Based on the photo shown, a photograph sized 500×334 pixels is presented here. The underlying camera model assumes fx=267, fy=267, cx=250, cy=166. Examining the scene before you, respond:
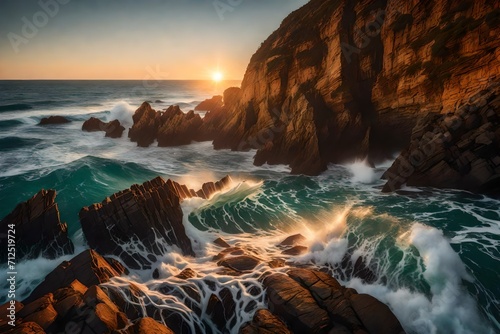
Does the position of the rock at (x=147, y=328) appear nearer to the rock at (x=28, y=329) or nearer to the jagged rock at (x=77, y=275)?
the rock at (x=28, y=329)

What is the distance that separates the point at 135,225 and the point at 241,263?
20.0ft

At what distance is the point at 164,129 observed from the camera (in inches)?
1617

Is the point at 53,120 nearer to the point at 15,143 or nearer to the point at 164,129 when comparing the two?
the point at 15,143

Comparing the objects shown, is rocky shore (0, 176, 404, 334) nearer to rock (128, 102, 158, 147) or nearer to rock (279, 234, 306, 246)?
rock (279, 234, 306, 246)

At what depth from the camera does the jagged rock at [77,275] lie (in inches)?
424

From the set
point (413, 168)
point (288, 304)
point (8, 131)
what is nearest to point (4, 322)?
point (288, 304)

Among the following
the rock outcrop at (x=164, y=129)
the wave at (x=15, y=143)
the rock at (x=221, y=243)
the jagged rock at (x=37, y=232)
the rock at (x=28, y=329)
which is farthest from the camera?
the rock outcrop at (x=164, y=129)

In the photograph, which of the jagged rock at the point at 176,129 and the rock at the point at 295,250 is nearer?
the rock at the point at 295,250

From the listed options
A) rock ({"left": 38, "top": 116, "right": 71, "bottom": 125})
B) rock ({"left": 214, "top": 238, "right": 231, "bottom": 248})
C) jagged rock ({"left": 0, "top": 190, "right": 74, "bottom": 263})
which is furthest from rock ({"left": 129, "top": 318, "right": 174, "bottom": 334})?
rock ({"left": 38, "top": 116, "right": 71, "bottom": 125})

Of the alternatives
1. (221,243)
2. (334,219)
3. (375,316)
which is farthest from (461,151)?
(221,243)

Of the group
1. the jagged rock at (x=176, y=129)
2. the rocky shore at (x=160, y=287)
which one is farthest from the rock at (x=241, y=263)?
the jagged rock at (x=176, y=129)

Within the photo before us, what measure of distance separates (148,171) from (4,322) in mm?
22143

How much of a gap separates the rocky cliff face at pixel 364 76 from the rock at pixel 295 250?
12.7 metres

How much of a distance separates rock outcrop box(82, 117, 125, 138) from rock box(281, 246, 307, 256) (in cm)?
3994
